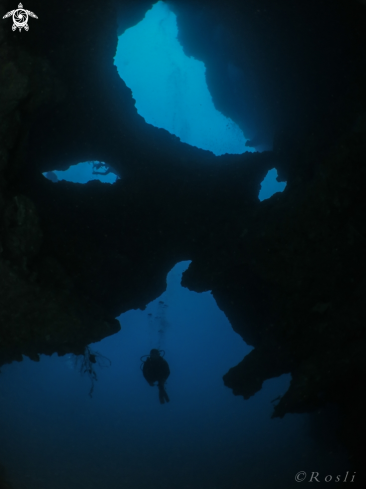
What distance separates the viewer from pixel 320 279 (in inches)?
251

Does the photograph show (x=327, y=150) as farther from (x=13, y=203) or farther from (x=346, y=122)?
(x=13, y=203)

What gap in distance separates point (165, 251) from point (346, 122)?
546 centimetres

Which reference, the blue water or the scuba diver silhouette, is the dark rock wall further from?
the blue water

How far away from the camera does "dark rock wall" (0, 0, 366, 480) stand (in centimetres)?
564

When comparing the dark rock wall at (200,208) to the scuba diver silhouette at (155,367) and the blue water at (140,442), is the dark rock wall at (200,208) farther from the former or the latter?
the blue water at (140,442)

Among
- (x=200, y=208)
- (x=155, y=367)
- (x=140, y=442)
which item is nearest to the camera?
(x=200, y=208)

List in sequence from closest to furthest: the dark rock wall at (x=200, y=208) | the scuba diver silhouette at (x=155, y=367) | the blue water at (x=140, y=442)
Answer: the dark rock wall at (x=200, y=208) → the scuba diver silhouette at (x=155, y=367) → the blue water at (x=140, y=442)

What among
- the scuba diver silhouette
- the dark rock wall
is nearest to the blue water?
the scuba diver silhouette

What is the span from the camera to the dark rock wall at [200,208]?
5.64 metres

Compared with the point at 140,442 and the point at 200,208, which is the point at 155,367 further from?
the point at 140,442

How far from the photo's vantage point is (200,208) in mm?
8188

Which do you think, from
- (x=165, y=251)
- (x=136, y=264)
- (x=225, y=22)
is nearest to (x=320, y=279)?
(x=165, y=251)

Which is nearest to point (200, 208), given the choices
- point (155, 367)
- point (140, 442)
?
point (155, 367)

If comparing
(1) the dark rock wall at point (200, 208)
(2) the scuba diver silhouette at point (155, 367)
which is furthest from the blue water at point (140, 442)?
(1) the dark rock wall at point (200, 208)
